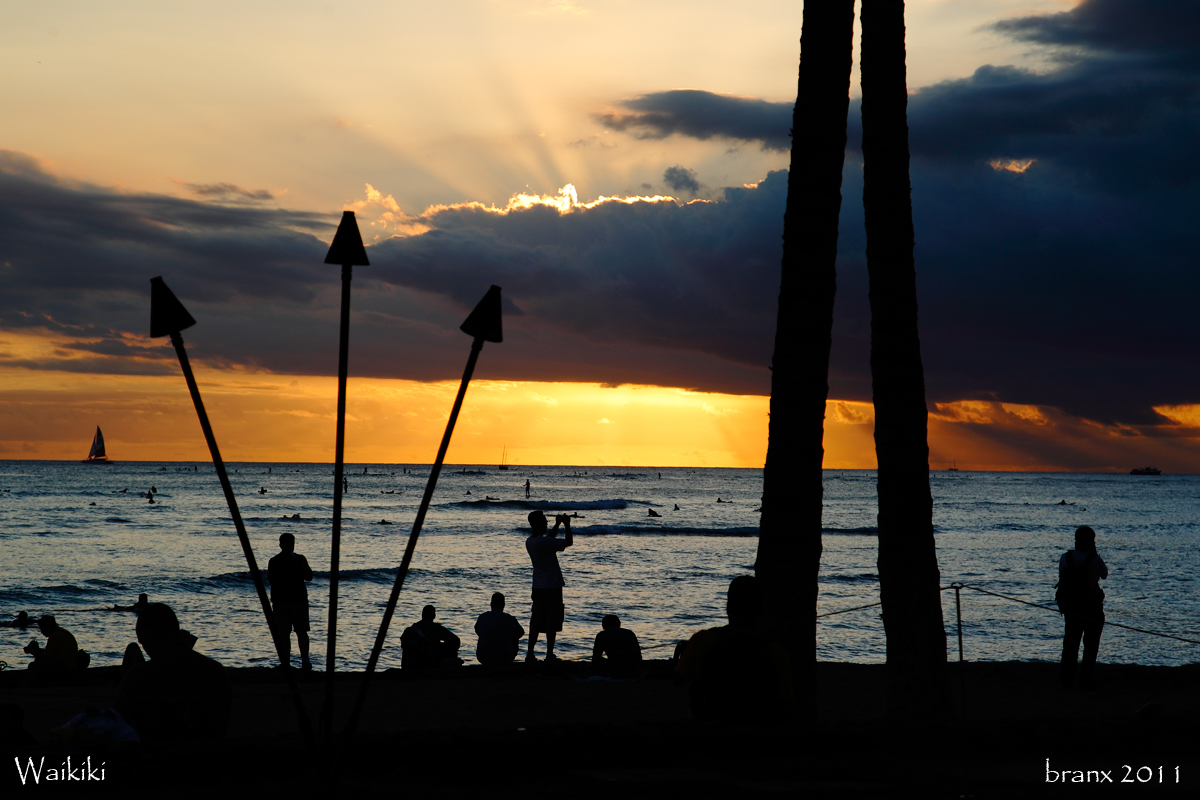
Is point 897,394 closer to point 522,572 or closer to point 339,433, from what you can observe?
point 339,433

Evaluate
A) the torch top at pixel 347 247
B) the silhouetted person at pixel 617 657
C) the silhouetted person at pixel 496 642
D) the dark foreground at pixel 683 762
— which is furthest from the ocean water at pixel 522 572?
the torch top at pixel 347 247

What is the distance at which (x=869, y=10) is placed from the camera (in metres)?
7.10

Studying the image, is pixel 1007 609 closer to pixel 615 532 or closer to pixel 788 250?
pixel 788 250

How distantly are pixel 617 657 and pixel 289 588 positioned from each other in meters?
4.24

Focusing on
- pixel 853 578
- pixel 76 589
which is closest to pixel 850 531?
pixel 853 578

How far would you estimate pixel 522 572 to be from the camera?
33.9 metres

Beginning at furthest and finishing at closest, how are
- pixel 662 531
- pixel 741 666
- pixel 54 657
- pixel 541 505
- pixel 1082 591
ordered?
pixel 541 505 → pixel 662 531 → pixel 54 657 → pixel 1082 591 → pixel 741 666

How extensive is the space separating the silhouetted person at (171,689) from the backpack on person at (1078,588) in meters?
9.21

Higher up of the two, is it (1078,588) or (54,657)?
(1078,588)

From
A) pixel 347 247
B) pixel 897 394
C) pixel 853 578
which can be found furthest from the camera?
pixel 853 578

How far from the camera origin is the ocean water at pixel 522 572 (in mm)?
19406

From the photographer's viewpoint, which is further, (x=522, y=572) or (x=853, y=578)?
(x=522, y=572)

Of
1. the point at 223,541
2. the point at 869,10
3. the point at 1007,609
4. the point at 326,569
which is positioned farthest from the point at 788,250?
the point at 223,541

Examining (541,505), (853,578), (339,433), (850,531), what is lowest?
(541,505)
